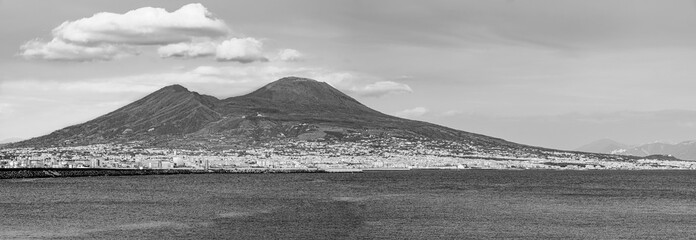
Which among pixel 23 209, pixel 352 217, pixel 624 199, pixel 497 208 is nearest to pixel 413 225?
pixel 352 217

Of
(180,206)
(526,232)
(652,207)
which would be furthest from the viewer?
(652,207)


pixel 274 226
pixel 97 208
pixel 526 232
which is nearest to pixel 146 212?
pixel 97 208

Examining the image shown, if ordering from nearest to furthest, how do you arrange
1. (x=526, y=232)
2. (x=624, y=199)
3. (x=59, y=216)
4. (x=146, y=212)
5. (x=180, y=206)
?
1. (x=526, y=232)
2. (x=59, y=216)
3. (x=146, y=212)
4. (x=180, y=206)
5. (x=624, y=199)

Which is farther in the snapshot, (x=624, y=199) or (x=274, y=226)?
(x=624, y=199)

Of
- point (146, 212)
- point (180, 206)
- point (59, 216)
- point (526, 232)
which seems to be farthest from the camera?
point (180, 206)

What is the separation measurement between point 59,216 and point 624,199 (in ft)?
312

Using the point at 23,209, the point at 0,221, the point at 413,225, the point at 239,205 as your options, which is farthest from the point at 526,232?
the point at 23,209

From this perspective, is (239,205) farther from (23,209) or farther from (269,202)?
(23,209)

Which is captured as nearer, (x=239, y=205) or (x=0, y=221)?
(x=0, y=221)

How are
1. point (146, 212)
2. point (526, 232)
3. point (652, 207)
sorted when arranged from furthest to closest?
point (652, 207), point (146, 212), point (526, 232)

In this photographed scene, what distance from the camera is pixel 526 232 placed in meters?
80.4

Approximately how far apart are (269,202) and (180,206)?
49.7 ft

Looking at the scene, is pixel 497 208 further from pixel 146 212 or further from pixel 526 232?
pixel 146 212

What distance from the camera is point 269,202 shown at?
12069 cm
